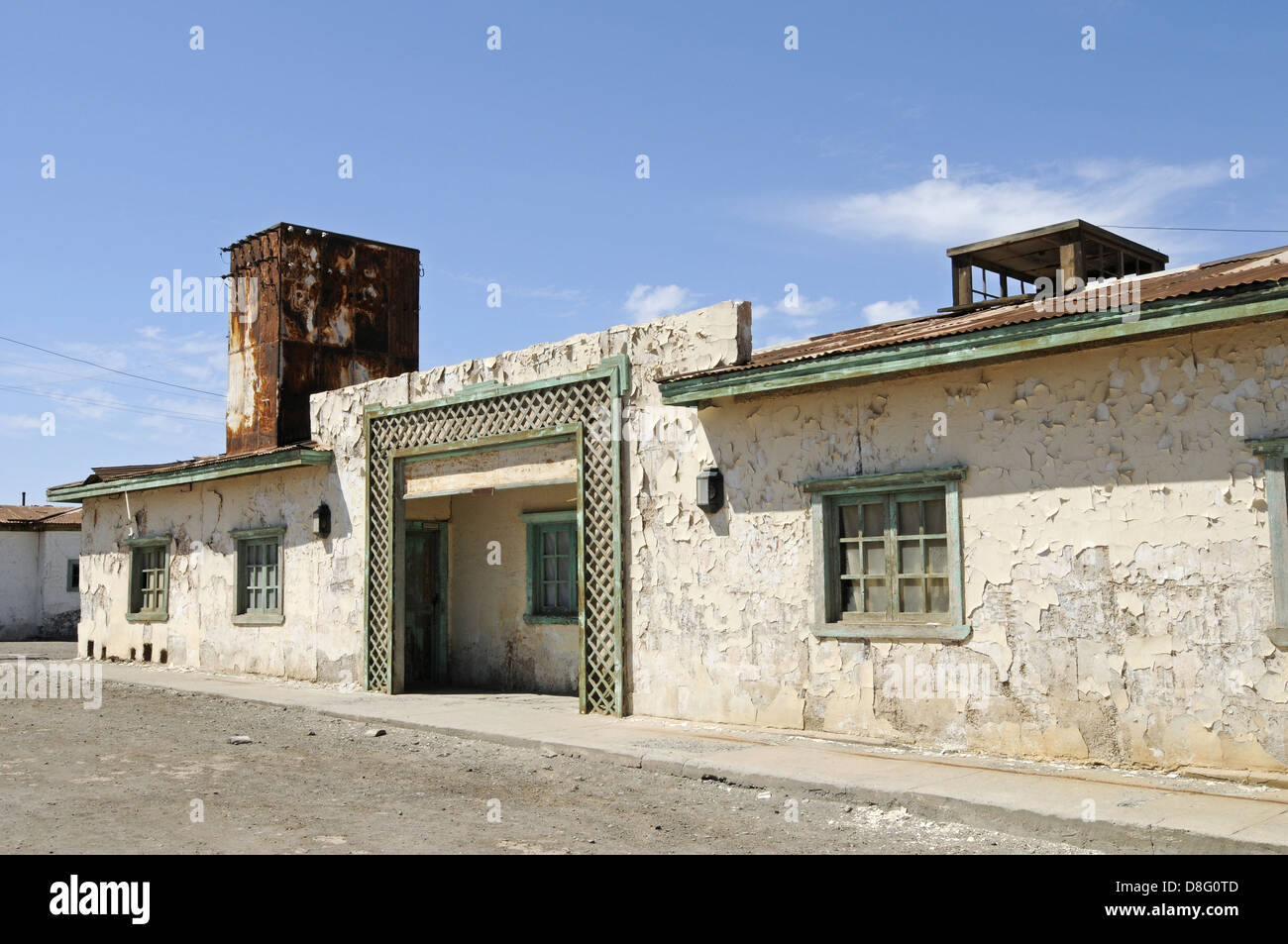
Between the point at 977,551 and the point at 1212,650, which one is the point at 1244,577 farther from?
the point at 977,551

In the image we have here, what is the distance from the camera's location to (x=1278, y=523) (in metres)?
7.03

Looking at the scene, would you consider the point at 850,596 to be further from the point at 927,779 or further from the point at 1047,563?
the point at 927,779

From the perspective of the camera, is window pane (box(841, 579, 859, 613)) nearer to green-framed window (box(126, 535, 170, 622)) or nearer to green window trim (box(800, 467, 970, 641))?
green window trim (box(800, 467, 970, 641))

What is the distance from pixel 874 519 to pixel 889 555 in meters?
0.33

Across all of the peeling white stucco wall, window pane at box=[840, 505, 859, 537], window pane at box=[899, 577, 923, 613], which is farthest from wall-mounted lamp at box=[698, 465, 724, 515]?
Result: window pane at box=[899, 577, 923, 613]

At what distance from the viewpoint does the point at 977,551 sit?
852 centimetres

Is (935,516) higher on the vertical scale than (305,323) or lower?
lower

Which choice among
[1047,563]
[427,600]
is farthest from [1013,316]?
[427,600]

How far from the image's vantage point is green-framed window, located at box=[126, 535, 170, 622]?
59.5ft

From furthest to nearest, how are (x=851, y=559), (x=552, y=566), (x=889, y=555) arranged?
(x=552, y=566) < (x=851, y=559) < (x=889, y=555)

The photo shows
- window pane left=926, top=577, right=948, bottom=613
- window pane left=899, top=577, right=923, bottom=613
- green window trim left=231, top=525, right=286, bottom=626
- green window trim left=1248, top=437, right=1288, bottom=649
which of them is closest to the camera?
green window trim left=1248, top=437, right=1288, bottom=649

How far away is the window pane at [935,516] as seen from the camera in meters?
8.85

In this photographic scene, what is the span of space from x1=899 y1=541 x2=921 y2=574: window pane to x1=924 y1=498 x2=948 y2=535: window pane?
0.54 ft
